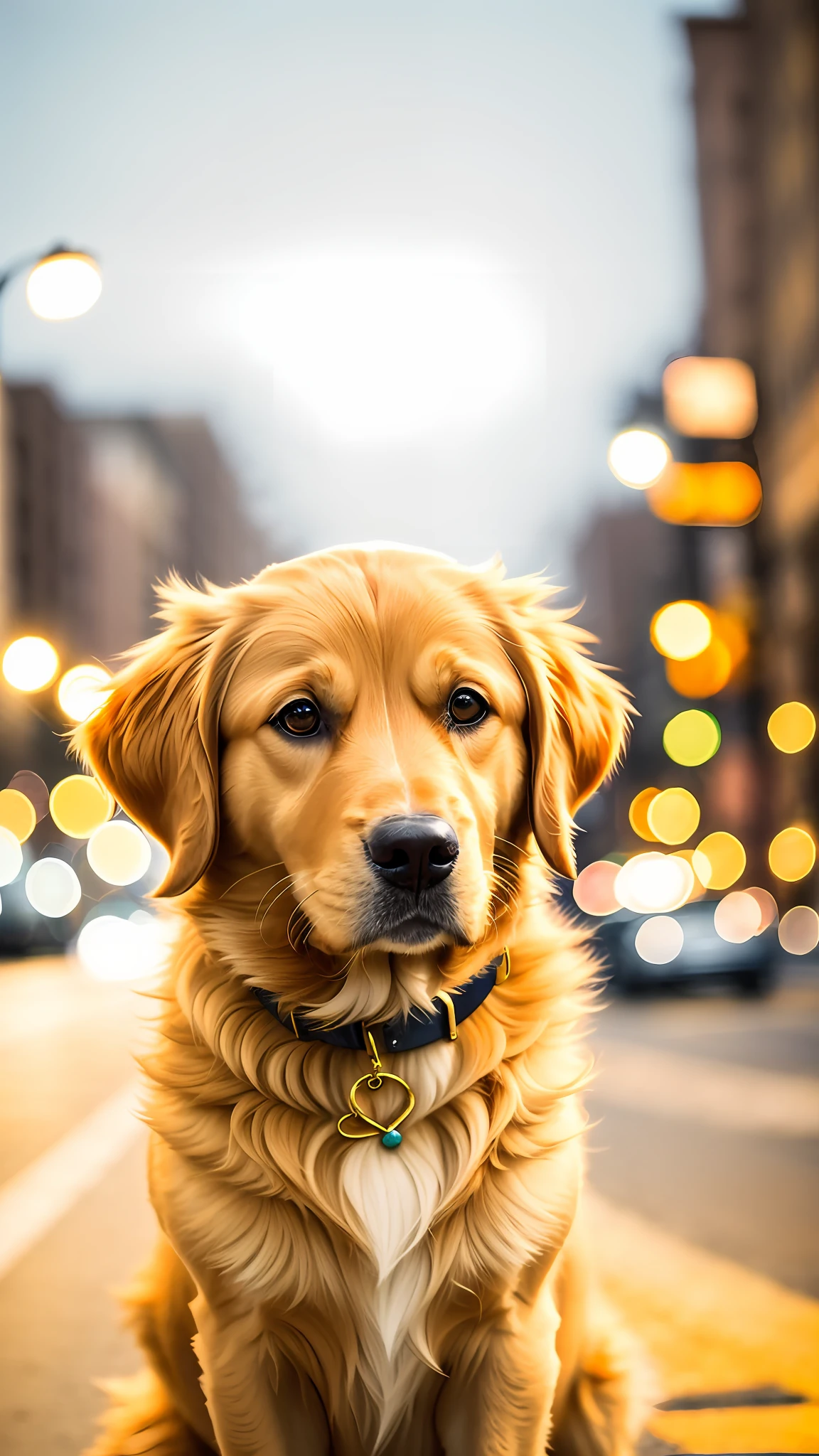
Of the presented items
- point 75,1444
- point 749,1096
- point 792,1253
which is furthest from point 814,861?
point 75,1444

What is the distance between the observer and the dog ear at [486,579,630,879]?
2.47 meters

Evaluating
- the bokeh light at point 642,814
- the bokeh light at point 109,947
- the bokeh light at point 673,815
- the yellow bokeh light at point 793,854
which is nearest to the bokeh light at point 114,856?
the bokeh light at point 109,947

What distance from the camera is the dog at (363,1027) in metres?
2.15

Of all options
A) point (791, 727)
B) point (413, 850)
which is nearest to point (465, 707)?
point (413, 850)

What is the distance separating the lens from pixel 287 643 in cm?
238

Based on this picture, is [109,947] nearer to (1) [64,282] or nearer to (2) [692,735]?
(2) [692,735]

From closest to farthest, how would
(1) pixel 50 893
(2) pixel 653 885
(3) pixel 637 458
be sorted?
1. (3) pixel 637 458
2. (2) pixel 653 885
3. (1) pixel 50 893

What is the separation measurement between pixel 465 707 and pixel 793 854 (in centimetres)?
3185

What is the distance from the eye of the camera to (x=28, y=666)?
6.01 m

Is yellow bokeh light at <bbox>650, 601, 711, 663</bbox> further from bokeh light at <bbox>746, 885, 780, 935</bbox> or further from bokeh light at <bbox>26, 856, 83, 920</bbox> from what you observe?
bokeh light at <bbox>26, 856, 83, 920</bbox>

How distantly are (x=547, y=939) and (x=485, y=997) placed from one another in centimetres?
21

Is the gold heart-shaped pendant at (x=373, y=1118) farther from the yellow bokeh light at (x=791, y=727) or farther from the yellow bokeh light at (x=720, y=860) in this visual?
the yellow bokeh light at (x=720, y=860)

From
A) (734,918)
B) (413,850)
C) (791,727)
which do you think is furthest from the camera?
(791,727)

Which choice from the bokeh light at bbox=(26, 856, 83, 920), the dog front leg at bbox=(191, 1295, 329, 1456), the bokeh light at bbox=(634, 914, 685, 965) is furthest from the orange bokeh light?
the bokeh light at bbox=(26, 856, 83, 920)
